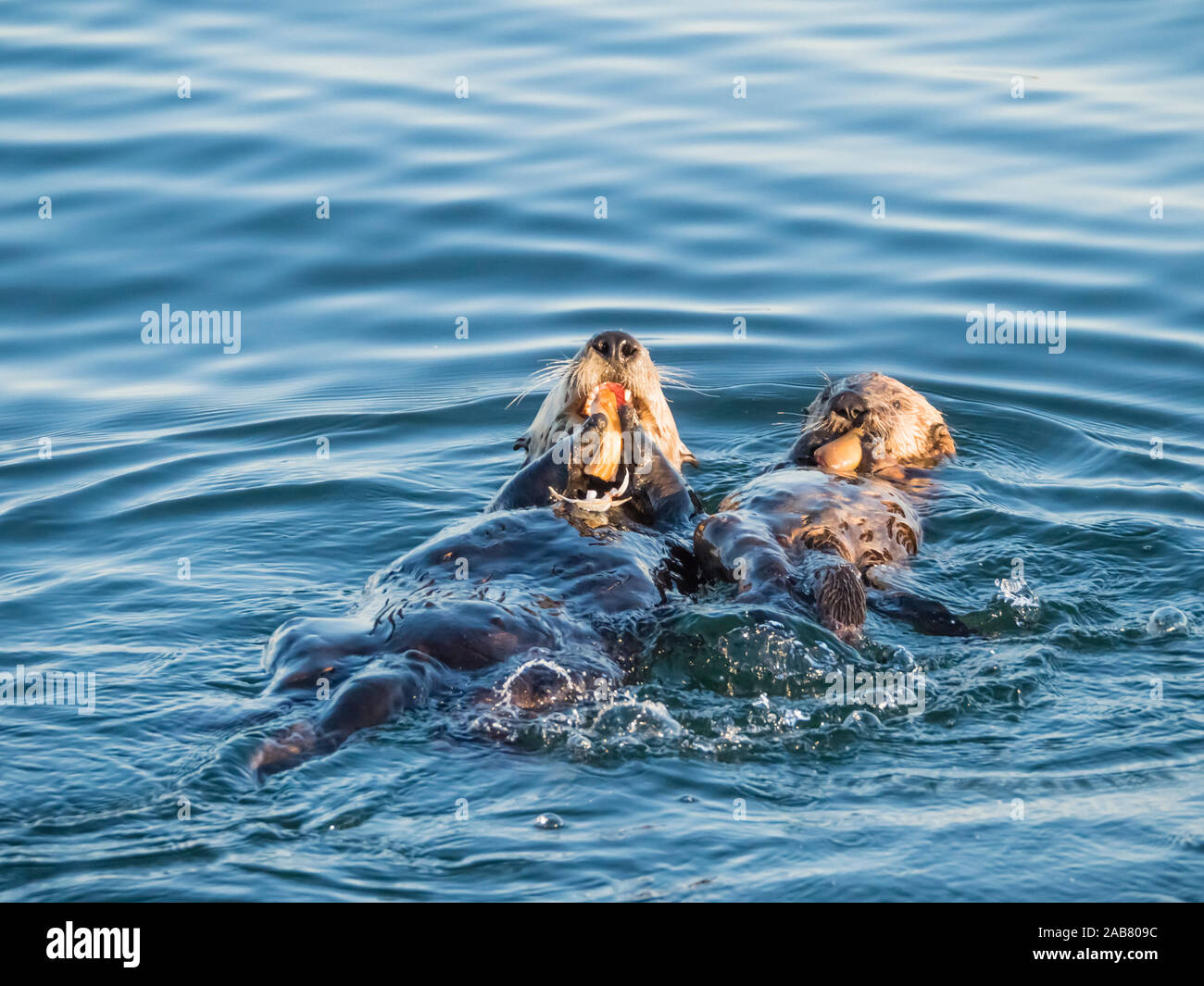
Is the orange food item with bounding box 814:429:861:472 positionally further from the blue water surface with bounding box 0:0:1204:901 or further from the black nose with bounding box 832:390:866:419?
the blue water surface with bounding box 0:0:1204:901

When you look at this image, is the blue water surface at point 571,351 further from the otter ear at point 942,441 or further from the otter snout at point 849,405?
the otter snout at point 849,405

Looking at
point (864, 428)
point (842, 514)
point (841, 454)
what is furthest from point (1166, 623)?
point (864, 428)

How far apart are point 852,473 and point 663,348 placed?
105 inches

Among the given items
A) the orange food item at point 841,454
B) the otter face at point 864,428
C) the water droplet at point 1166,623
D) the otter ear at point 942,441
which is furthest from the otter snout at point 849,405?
the water droplet at point 1166,623

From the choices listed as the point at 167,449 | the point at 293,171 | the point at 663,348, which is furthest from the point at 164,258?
the point at 663,348

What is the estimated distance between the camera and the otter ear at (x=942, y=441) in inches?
305

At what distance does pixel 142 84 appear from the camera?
13.4 meters

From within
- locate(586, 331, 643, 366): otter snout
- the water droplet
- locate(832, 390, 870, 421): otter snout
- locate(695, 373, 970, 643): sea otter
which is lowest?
the water droplet

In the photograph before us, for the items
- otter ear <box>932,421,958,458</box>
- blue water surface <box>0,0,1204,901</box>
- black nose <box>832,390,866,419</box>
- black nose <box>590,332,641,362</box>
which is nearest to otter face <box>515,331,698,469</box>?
black nose <box>590,332,641,362</box>

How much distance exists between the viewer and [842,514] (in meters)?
6.36

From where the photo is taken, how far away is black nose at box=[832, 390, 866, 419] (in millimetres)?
7281

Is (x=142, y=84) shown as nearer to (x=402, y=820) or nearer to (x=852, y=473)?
(x=852, y=473)

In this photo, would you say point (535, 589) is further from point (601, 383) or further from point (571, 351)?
point (571, 351)

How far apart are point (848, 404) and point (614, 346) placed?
53.5 inches
